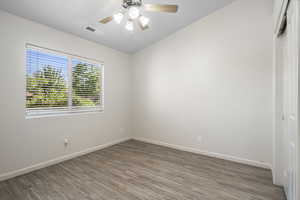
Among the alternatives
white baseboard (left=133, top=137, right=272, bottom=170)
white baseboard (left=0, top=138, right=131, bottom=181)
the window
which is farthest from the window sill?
white baseboard (left=133, top=137, right=272, bottom=170)

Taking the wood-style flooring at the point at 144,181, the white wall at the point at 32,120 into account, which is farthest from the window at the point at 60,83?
the wood-style flooring at the point at 144,181

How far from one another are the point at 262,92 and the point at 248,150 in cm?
116

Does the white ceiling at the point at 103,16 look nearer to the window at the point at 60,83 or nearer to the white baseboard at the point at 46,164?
the window at the point at 60,83

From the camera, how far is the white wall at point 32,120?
233cm

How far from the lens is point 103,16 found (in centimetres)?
276

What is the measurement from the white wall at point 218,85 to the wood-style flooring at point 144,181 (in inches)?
20.8

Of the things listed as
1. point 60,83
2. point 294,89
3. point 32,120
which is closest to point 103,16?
point 60,83

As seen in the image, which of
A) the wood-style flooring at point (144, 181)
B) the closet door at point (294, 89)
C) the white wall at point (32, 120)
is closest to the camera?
the closet door at point (294, 89)

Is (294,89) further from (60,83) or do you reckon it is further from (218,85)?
(60,83)

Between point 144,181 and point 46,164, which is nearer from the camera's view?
point 144,181

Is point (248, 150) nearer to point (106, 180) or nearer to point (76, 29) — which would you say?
point (106, 180)

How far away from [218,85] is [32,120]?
12.3ft

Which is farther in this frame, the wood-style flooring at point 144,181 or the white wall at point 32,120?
the white wall at point 32,120

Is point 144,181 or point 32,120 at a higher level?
point 32,120
